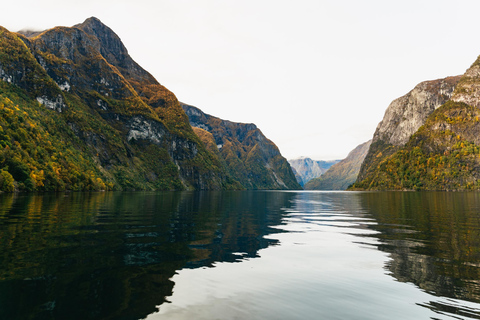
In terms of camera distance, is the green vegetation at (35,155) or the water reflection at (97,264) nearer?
the water reflection at (97,264)

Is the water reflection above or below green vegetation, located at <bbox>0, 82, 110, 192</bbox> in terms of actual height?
below

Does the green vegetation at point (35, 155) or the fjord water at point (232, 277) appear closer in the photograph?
the fjord water at point (232, 277)

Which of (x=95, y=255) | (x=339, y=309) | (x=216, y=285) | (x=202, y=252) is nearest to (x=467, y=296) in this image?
(x=339, y=309)

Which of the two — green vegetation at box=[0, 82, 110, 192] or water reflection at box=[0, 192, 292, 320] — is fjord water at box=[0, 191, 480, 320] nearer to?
water reflection at box=[0, 192, 292, 320]

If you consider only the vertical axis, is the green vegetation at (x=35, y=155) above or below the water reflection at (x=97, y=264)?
above

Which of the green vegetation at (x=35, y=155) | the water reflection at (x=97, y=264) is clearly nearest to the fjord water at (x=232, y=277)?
the water reflection at (x=97, y=264)

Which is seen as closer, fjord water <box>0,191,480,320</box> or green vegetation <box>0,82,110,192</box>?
fjord water <box>0,191,480,320</box>

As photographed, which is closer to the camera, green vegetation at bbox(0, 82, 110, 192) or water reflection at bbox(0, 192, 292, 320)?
water reflection at bbox(0, 192, 292, 320)

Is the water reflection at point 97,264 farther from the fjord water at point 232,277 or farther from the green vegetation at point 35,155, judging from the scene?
the green vegetation at point 35,155

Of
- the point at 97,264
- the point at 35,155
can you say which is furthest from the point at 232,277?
the point at 35,155

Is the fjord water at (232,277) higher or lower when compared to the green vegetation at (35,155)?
lower

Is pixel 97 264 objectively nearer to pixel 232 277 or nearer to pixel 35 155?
pixel 232 277

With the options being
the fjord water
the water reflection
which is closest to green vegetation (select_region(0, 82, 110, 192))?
the water reflection

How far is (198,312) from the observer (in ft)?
24.9
